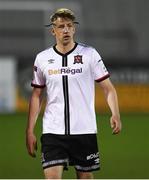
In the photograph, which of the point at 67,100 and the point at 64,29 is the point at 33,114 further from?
the point at 64,29

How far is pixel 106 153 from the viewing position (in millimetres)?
14453

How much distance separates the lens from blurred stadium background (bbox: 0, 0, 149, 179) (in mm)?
13781

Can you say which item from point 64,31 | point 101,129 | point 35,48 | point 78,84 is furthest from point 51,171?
point 35,48

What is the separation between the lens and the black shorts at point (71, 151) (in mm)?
6863

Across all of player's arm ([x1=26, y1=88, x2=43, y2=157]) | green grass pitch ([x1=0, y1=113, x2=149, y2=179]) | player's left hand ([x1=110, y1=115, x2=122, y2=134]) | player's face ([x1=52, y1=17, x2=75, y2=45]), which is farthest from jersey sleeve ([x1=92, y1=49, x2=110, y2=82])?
green grass pitch ([x1=0, y1=113, x2=149, y2=179])

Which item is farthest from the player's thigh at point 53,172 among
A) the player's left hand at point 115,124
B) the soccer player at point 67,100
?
the player's left hand at point 115,124

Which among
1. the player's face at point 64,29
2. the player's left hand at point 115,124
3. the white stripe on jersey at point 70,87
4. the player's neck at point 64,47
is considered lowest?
the player's left hand at point 115,124

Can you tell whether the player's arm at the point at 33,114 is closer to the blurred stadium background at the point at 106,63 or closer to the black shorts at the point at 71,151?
the black shorts at the point at 71,151

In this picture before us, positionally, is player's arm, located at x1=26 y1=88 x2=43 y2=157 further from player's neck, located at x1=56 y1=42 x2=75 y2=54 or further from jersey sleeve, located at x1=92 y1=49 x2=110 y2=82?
jersey sleeve, located at x1=92 y1=49 x2=110 y2=82

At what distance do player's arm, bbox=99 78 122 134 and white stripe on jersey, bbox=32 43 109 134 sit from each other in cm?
11

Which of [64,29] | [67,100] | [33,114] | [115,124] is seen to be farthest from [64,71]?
[115,124]

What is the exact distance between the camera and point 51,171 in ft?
22.3

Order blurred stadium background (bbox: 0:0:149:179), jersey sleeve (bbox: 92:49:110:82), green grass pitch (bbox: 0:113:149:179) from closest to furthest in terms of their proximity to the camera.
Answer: jersey sleeve (bbox: 92:49:110:82), green grass pitch (bbox: 0:113:149:179), blurred stadium background (bbox: 0:0:149:179)

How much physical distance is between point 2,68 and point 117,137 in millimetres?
10582
